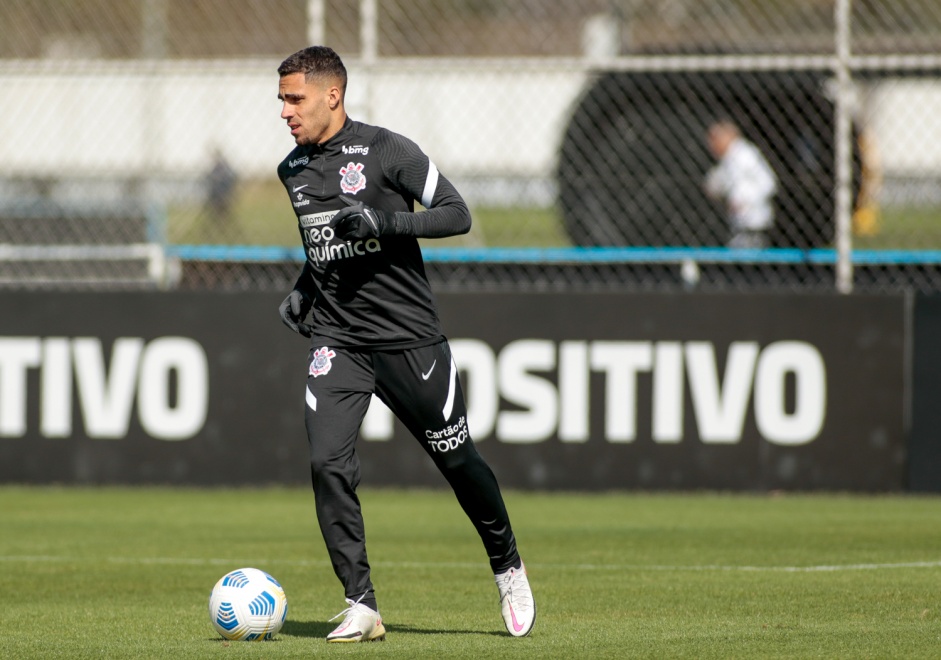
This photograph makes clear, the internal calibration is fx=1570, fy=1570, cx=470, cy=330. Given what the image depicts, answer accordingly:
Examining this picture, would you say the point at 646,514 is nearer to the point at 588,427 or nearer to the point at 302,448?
the point at 588,427

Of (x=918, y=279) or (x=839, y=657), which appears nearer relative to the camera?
(x=839, y=657)

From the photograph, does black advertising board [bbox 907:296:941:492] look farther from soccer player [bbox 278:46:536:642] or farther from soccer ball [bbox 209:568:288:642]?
soccer ball [bbox 209:568:288:642]

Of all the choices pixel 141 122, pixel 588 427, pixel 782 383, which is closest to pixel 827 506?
pixel 782 383

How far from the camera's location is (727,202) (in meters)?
13.6

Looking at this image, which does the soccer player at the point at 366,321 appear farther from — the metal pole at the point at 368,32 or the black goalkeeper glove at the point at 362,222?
the metal pole at the point at 368,32

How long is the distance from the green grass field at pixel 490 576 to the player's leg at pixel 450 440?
0.33 metres

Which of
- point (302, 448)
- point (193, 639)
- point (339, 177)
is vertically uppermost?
point (339, 177)

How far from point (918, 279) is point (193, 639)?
24.5 feet

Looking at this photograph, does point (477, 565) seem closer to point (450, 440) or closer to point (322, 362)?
point (450, 440)

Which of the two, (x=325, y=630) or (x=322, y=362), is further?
(x=325, y=630)

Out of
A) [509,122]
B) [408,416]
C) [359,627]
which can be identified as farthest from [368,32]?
[359,627]

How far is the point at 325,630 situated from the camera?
260 inches

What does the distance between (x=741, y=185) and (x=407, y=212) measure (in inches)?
300

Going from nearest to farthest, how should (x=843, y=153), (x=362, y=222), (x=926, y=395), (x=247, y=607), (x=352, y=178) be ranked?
1. (x=362, y=222)
2. (x=247, y=607)
3. (x=352, y=178)
4. (x=926, y=395)
5. (x=843, y=153)
